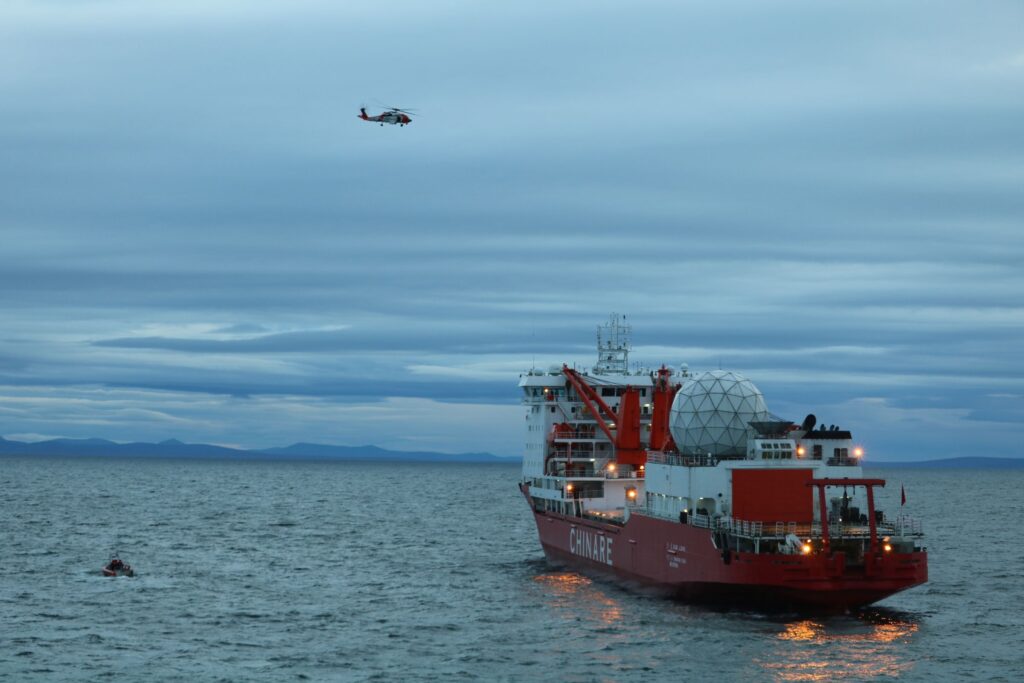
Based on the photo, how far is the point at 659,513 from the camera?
201ft

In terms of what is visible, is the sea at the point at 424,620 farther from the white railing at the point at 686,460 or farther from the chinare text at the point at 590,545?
the white railing at the point at 686,460

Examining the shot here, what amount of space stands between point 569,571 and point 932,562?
25.1 m

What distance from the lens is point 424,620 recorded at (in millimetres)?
54094

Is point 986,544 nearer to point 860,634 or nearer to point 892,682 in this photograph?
point 860,634

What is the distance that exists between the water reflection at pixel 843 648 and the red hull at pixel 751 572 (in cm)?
119

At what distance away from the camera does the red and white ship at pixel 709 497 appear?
1966 inches

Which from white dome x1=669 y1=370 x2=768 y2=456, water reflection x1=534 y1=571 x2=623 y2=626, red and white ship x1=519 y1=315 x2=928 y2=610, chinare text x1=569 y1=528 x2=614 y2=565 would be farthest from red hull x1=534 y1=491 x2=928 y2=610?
white dome x1=669 y1=370 x2=768 y2=456

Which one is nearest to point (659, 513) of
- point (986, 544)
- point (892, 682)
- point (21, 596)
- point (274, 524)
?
point (892, 682)

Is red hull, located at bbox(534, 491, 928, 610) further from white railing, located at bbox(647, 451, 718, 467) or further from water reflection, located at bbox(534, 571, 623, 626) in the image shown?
white railing, located at bbox(647, 451, 718, 467)

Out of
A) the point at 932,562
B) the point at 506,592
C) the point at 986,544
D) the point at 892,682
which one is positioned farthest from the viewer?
the point at 986,544

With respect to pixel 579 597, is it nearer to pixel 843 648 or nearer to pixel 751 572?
pixel 751 572

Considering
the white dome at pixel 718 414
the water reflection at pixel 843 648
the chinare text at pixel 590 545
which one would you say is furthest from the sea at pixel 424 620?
the white dome at pixel 718 414

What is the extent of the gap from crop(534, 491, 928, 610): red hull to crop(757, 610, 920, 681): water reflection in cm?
119

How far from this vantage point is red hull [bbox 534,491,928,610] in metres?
49.2
